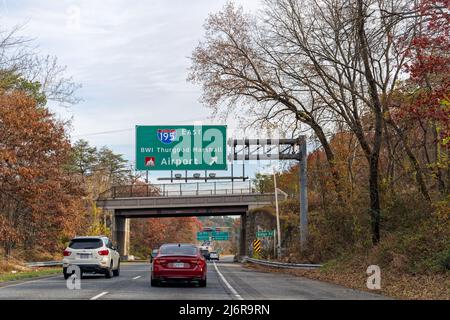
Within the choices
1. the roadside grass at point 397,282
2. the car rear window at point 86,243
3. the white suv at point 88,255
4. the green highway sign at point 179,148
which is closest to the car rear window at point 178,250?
the white suv at point 88,255

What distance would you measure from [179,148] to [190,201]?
79.3 feet

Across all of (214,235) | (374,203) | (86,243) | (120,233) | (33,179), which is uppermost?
(33,179)

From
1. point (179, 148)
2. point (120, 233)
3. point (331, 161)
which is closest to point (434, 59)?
point (331, 161)

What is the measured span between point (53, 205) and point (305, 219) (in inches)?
702

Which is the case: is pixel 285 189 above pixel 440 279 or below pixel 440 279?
above

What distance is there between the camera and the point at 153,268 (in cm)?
2047

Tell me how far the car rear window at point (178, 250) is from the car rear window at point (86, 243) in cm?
463

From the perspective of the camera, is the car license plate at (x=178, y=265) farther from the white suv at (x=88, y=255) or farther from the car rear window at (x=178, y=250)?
the white suv at (x=88, y=255)

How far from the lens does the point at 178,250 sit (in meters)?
21.0

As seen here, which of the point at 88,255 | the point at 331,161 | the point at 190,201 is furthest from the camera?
the point at 190,201

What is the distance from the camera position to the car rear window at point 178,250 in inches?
816

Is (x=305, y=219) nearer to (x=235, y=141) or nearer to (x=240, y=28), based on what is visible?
(x=235, y=141)

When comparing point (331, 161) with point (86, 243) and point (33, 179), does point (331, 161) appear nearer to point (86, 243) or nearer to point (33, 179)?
point (86, 243)
